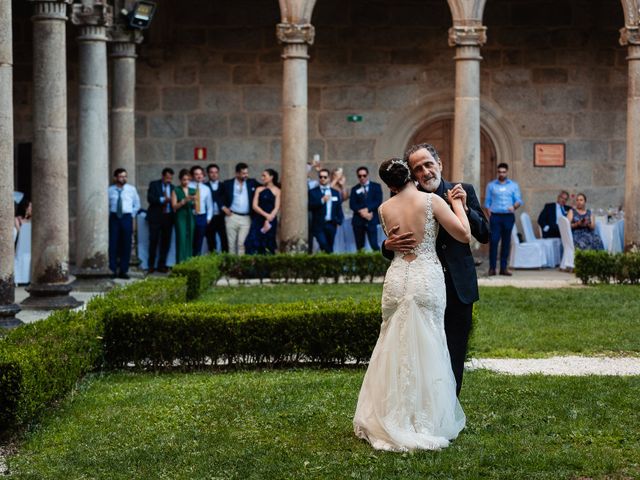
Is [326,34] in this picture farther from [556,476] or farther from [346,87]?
[556,476]

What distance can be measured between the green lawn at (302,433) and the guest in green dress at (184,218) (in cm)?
1000

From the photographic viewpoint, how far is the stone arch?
23328mm

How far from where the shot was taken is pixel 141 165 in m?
Answer: 23.1

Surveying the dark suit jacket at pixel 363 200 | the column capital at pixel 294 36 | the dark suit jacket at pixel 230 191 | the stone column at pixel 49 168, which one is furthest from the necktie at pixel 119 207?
the stone column at pixel 49 168

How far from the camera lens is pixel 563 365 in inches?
435

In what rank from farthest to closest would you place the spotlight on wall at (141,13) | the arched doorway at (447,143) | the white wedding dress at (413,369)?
the arched doorway at (447,143) → the spotlight on wall at (141,13) → the white wedding dress at (413,369)

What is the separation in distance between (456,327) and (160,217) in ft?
42.1

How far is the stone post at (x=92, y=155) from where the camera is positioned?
17.3 m

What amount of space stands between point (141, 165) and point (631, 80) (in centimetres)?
843

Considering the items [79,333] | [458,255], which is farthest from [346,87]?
[458,255]

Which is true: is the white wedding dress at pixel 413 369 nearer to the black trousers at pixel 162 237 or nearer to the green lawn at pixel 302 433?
Answer: the green lawn at pixel 302 433

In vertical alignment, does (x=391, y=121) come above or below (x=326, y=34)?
below

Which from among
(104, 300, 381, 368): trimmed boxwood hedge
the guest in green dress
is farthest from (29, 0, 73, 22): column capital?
the guest in green dress

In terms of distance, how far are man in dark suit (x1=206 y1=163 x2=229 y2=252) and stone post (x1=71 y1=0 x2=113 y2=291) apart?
10.5ft
